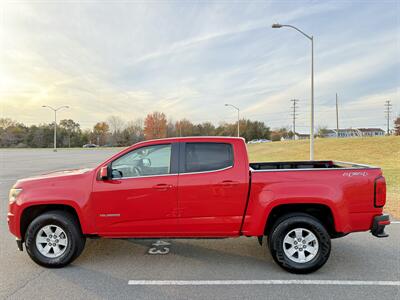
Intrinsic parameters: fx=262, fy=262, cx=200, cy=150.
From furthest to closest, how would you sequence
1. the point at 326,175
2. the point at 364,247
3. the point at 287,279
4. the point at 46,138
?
the point at 46,138, the point at 364,247, the point at 326,175, the point at 287,279

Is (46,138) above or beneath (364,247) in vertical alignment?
above

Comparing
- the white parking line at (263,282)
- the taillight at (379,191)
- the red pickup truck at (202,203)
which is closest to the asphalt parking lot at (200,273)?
the white parking line at (263,282)

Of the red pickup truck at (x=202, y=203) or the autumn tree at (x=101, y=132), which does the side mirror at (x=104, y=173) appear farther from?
the autumn tree at (x=101, y=132)

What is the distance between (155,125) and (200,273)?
90341 millimetres

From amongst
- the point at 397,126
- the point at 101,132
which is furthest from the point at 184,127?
the point at 397,126

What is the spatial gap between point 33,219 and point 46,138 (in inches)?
4004

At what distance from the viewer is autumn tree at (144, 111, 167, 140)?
9025 centimetres

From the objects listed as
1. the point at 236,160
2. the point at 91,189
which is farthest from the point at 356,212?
the point at 91,189

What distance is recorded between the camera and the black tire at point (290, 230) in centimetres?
349

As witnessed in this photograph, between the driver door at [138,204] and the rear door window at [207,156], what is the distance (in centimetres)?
23

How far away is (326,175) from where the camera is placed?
355 centimetres

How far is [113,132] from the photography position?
10194cm

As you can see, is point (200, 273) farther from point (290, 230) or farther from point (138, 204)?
point (290, 230)

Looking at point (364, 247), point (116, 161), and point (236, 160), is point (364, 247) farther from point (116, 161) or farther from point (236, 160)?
point (116, 161)
